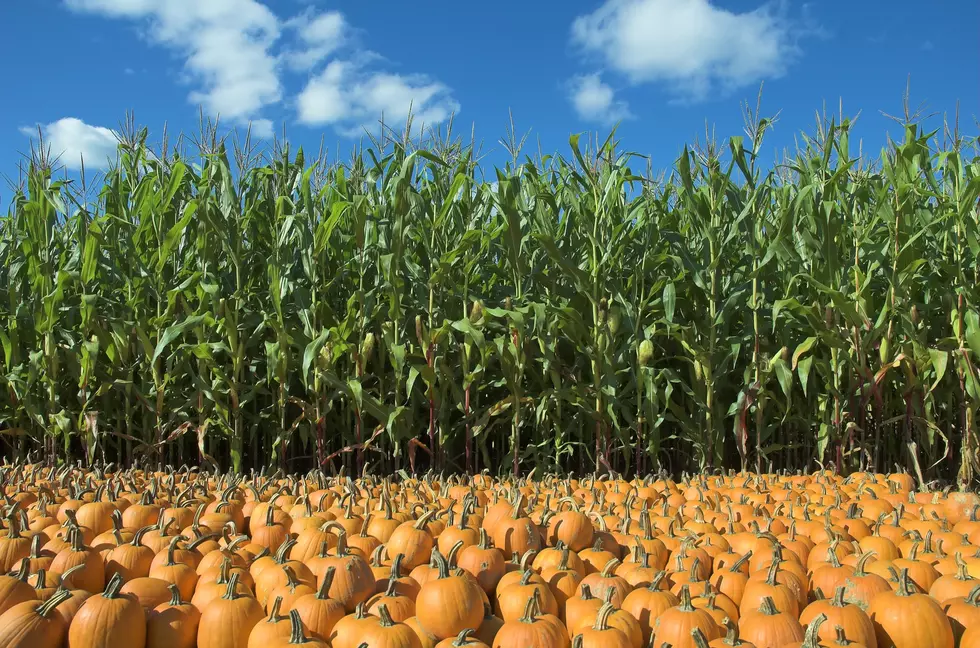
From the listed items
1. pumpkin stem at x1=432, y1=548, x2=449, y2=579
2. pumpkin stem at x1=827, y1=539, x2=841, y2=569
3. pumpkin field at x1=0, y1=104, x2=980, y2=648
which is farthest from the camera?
pumpkin field at x1=0, y1=104, x2=980, y2=648

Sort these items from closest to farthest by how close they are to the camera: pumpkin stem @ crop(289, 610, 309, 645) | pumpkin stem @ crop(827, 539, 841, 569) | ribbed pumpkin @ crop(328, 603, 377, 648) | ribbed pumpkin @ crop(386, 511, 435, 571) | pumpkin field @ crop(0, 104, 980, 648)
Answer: pumpkin stem @ crop(289, 610, 309, 645), ribbed pumpkin @ crop(328, 603, 377, 648), pumpkin stem @ crop(827, 539, 841, 569), ribbed pumpkin @ crop(386, 511, 435, 571), pumpkin field @ crop(0, 104, 980, 648)

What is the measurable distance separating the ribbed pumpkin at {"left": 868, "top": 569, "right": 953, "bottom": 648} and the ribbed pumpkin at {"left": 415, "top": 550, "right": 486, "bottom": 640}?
113cm

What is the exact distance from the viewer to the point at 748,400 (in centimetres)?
510

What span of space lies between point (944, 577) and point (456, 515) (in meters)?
1.72

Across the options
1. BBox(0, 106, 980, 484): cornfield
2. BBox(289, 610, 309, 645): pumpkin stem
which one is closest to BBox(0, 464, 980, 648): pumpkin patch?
BBox(289, 610, 309, 645): pumpkin stem

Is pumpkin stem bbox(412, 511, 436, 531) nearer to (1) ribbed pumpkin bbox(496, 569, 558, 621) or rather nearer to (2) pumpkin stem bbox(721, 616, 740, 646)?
(1) ribbed pumpkin bbox(496, 569, 558, 621)

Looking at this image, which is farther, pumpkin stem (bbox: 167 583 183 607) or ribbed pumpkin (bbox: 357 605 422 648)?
pumpkin stem (bbox: 167 583 183 607)

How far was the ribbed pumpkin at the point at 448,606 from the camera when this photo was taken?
1973 millimetres

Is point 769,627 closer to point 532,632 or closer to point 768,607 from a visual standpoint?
point 768,607

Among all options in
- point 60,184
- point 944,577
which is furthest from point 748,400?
point 60,184

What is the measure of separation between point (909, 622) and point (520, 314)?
3.16m

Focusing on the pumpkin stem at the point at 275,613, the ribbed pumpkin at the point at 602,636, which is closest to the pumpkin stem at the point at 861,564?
the ribbed pumpkin at the point at 602,636

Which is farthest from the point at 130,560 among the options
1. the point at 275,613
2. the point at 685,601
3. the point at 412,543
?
the point at 685,601

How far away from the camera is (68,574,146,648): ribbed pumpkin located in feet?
5.97
